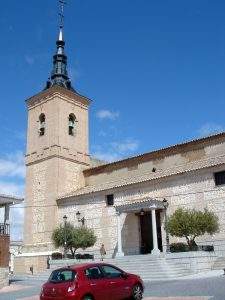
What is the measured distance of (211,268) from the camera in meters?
21.8

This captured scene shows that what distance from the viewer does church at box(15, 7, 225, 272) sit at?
2758cm

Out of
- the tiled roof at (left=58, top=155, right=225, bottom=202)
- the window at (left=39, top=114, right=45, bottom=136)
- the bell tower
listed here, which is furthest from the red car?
the window at (left=39, top=114, right=45, bottom=136)

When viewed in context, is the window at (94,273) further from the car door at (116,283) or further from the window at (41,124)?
the window at (41,124)

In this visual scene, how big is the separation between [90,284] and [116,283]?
3.05ft

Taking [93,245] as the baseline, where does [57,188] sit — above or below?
above

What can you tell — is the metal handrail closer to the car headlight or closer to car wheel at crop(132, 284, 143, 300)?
car wheel at crop(132, 284, 143, 300)

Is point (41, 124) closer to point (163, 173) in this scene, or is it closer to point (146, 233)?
point (163, 173)

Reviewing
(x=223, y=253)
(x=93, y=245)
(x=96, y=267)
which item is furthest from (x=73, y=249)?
(x=96, y=267)

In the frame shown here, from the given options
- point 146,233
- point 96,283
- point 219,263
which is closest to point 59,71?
point 146,233

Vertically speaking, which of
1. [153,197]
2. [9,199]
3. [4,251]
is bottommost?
[4,251]

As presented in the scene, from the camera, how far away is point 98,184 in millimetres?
36781

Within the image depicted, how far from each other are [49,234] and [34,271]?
310cm

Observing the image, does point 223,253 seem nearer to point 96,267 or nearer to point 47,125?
point 96,267

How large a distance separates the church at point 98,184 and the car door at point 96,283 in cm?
1260
